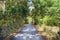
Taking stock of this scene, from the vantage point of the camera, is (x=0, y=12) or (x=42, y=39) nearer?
(x=0, y=12)

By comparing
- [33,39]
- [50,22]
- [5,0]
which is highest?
[5,0]

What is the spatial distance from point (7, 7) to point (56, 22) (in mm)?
1670

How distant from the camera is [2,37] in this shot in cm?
537

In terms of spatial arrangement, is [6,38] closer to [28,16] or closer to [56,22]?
[56,22]

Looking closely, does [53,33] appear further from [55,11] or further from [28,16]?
[28,16]

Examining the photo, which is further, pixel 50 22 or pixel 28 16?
pixel 28 16

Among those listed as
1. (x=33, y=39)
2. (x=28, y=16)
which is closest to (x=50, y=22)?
(x=33, y=39)

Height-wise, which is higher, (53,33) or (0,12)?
(0,12)

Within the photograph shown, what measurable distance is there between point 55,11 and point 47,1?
0.95m

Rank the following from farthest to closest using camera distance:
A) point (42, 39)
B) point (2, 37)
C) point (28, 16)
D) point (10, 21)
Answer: point (28, 16), point (42, 39), point (10, 21), point (2, 37)

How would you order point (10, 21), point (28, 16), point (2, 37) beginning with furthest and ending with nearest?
point (28, 16) < point (10, 21) < point (2, 37)

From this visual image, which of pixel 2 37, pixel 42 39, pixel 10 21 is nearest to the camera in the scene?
pixel 2 37

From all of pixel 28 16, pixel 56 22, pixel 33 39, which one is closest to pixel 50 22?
pixel 56 22

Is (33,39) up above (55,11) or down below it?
below
